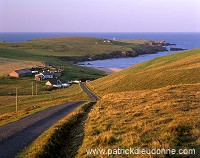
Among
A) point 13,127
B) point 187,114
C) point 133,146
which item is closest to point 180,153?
point 133,146

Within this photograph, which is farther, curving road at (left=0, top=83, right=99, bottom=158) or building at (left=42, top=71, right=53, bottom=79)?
building at (left=42, top=71, right=53, bottom=79)

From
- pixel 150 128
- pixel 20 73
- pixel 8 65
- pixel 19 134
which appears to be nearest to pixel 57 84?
pixel 20 73

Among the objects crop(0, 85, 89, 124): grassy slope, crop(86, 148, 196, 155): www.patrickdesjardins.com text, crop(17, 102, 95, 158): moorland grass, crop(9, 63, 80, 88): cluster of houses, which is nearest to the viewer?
crop(86, 148, 196, 155): www.patrickdesjardins.com text

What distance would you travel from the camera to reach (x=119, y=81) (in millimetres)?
62438

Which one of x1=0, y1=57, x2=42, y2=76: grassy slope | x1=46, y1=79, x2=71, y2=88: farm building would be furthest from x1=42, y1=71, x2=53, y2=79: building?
x1=0, y1=57, x2=42, y2=76: grassy slope

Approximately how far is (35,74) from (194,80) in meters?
78.9

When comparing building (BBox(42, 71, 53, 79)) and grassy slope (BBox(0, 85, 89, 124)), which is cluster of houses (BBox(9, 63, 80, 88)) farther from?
grassy slope (BBox(0, 85, 89, 124))

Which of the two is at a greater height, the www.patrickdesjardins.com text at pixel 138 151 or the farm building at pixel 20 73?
the www.patrickdesjardins.com text at pixel 138 151

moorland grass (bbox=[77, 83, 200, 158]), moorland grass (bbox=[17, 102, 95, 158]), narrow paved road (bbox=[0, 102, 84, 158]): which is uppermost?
moorland grass (bbox=[77, 83, 200, 158])

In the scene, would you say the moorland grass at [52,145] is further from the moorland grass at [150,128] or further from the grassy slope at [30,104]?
the grassy slope at [30,104]

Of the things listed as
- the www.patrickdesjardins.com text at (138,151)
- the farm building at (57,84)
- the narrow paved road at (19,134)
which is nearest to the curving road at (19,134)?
the narrow paved road at (19,134)

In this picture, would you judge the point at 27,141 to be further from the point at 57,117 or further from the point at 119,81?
the point at 119,81

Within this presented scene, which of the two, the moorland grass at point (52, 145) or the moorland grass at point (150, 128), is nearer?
the moorland grass at point (150, 128)

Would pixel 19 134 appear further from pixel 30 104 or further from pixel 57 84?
pixel 57 84
